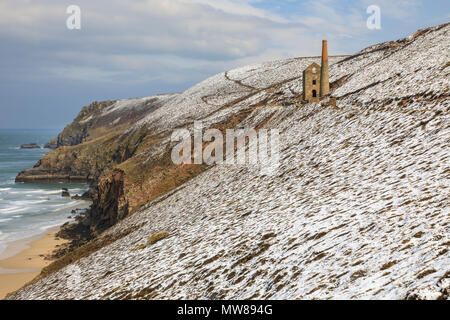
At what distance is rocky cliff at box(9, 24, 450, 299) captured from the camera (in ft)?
25.0

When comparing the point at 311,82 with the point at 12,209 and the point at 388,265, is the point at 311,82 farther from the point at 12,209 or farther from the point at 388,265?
the point at 12,209

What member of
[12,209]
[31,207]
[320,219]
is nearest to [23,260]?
[12,209]

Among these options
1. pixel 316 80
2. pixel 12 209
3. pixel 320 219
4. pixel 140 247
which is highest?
pixel 316 80

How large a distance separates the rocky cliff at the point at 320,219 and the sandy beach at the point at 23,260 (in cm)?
1048

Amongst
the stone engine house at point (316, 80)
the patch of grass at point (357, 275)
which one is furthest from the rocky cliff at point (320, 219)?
the stone engine house at point (316, 80)

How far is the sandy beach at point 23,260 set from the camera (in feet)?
96.7

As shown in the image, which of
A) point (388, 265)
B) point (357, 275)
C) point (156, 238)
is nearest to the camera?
point (388, 265)

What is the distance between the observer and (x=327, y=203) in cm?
1223

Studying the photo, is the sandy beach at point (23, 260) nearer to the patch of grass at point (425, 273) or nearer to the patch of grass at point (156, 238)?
the patch of grass at point (156, 238)

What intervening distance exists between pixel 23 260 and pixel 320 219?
3629 centimetres

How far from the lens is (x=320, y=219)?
11.1 meters

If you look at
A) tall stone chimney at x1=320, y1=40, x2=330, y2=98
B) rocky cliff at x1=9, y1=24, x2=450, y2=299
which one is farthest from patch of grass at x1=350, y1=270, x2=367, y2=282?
tall stone chimney at x1=320, y1=40, x2=330, y2=98

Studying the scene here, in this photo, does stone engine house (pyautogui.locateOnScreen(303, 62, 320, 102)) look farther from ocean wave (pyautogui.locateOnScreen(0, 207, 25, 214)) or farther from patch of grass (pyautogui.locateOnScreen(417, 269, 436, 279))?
ocean wave (pyautogui.locateOnScreen(0, 207, 25, 214))
